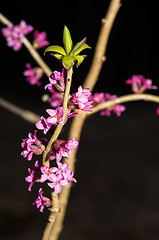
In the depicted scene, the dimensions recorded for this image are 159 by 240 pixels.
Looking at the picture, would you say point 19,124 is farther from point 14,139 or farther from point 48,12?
point 48,12

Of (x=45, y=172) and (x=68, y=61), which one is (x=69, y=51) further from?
(x=45, y=172)

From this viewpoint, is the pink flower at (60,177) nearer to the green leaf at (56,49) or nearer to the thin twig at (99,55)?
the green leaf at (56,49)

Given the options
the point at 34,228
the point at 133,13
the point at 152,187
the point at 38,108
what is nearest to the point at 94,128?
the point at 38,108

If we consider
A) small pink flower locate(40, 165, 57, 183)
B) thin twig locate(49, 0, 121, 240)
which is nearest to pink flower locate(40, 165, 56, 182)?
small pink flower locate(40, 165, 57, 183)

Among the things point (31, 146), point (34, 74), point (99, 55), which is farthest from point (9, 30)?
point (31, 146)

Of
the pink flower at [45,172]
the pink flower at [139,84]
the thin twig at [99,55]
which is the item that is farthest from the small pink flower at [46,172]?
the pink flower at [139,84]
